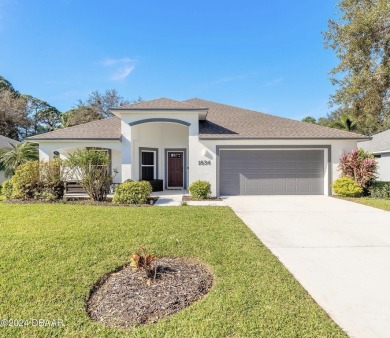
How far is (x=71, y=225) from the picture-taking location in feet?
20.6

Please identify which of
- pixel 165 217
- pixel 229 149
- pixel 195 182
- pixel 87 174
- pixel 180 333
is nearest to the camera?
pixel 180 333

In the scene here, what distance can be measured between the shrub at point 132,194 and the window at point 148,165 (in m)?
4.39

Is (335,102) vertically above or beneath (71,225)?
above

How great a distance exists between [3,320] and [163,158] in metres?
12.2

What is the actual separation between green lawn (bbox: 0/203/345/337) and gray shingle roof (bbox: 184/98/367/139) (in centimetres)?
638

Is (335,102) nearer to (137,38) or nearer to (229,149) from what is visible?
(229,149)

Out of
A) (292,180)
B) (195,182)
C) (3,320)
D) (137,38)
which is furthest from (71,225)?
(137,38)

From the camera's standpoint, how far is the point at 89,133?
12797 millimetres

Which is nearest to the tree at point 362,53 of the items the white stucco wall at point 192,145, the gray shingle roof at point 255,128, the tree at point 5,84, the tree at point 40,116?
the gray shingle roof at point 255,128

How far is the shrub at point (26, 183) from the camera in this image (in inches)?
389

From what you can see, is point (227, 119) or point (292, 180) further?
point (227, 119)

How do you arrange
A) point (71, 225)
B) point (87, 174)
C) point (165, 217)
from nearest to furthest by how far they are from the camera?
point (71, 225)
point (165, 217)
point (87, 174)

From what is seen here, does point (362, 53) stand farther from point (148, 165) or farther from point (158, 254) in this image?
point (158, 254)

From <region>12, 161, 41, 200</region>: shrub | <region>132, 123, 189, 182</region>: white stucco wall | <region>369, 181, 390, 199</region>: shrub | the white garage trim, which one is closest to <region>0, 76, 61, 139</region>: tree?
<region>12, 161, 41, 200</region>: shrub
